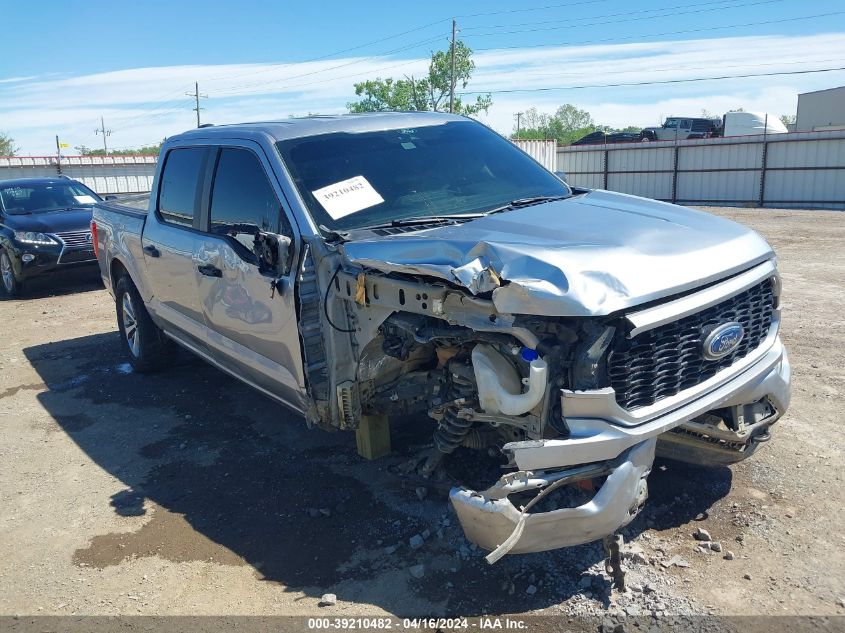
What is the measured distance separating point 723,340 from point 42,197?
11498 mm

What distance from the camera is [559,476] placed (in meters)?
2.82

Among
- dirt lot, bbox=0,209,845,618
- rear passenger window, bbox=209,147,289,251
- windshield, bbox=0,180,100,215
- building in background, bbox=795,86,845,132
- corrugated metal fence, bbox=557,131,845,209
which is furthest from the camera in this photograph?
building in background, bbox=795,86,845,132

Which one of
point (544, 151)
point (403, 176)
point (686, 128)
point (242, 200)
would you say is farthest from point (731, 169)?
point (242, 200)

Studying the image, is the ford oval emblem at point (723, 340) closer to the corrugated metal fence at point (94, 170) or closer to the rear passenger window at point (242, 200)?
the rear passenger window at point (242, 200)

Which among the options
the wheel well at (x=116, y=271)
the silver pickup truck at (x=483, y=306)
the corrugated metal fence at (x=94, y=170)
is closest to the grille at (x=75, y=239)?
the wheel well at (x=116, y=271)

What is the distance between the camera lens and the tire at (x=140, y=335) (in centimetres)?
636

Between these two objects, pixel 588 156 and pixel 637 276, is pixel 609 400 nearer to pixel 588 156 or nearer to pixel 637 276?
pixel 637 276

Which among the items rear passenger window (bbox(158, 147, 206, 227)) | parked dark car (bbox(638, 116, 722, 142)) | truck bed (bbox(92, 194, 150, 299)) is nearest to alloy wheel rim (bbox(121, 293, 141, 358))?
truck bed (bbox(92, 194, 150, 299))

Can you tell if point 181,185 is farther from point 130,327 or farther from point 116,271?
point 130,327

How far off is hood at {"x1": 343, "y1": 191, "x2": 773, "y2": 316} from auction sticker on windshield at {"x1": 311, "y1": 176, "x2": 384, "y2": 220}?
1.34 feet

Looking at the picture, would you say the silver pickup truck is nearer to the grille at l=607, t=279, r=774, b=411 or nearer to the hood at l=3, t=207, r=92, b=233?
the grille at l=607, t=279, r=774, b=411

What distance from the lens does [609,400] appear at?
279 cm

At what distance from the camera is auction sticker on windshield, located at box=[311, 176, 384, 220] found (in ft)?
12.7

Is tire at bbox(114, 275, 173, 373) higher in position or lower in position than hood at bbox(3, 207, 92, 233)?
lower
